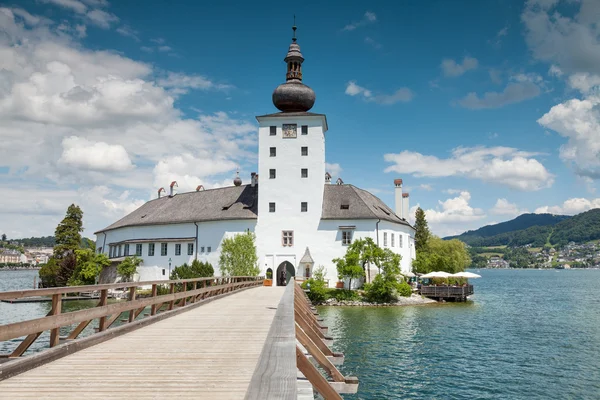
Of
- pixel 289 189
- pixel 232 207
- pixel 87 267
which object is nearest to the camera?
pixel 289 189

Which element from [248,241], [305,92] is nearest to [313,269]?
[248,241]

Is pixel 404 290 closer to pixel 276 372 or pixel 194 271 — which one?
pixel 194 271

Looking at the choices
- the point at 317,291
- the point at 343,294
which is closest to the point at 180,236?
the point at 317,291

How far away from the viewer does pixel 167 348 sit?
8.85 m

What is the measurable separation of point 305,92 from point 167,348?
4451cm

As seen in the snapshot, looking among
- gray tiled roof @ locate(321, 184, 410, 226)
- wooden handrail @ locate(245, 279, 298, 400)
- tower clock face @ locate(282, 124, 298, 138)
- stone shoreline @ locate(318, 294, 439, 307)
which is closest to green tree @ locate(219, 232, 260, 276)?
gray tiled roof @ locate(321, 184, 410, 226)

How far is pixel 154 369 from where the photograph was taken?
22.9 ft

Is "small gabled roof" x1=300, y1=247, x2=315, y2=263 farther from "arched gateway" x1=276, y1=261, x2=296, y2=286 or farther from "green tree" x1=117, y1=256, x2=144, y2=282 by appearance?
"green tree" x1=117, y1=256, x2=144, y2=282

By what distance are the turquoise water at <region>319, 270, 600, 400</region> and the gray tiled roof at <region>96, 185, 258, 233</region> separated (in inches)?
686

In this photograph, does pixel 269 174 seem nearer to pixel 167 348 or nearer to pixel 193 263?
pixel 193 263

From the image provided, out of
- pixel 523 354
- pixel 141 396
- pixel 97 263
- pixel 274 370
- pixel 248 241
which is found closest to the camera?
pixel 274 370

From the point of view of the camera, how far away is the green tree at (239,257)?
Answer: 4806cm

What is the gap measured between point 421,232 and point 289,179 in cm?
3067

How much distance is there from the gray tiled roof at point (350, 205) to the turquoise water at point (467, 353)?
461 inches
